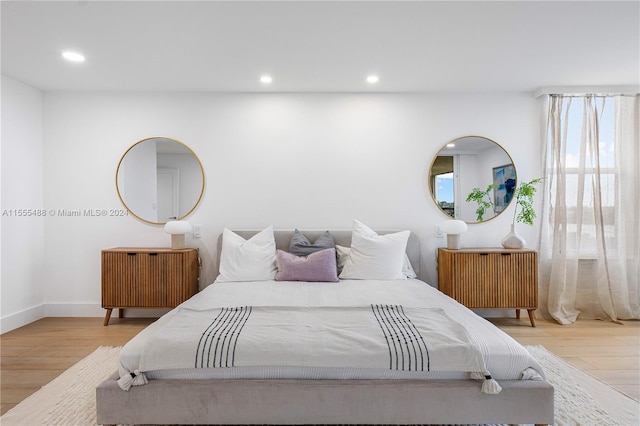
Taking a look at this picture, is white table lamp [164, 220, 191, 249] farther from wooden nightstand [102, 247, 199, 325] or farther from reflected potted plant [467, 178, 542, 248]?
reflected potted plant [467, 178, 542, 248]

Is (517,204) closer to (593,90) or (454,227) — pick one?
→ (454,227)

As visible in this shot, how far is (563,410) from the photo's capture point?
210cm

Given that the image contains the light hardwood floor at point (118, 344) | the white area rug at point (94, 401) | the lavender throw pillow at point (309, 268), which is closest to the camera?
the white area rug at point (94, 401)

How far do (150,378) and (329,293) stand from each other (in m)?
1.38

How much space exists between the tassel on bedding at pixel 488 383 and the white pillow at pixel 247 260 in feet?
6.58

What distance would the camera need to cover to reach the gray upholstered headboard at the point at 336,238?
376cm

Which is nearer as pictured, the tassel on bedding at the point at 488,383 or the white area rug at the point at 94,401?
the tassel on bedding at the point at 488,383

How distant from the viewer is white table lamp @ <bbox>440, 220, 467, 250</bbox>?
11.9 ft

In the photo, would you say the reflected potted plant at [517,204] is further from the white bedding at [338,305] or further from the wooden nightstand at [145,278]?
the wooden nightstand at [145,278]

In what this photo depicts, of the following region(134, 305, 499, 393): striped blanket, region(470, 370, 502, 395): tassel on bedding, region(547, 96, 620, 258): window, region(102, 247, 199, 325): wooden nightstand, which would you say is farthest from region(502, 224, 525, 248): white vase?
region(102, 247, 199, 325): wooden nightstand

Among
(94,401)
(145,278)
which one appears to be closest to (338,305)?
(94,401)

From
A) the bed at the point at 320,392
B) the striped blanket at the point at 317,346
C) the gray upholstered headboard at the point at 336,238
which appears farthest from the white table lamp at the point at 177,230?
the bed at the point at 320,392

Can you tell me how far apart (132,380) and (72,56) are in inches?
107

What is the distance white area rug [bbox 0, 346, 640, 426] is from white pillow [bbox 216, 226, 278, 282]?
115 cm
